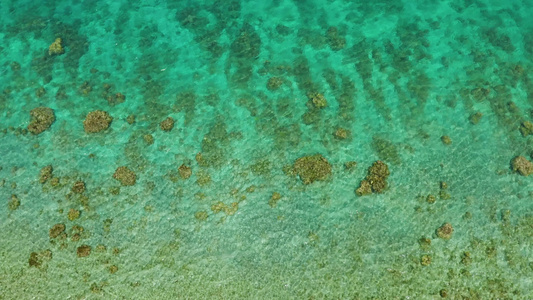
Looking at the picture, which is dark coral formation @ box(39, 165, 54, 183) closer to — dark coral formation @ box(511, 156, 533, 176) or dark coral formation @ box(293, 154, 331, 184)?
dark coral formation @ box(293, 154, 331, 184)

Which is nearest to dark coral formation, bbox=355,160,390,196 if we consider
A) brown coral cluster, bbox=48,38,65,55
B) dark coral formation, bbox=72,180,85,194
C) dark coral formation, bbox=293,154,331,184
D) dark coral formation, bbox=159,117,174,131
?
dark coral formation, bbox=293,154,331,184

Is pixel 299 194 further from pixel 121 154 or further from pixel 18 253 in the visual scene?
pixel 18 253

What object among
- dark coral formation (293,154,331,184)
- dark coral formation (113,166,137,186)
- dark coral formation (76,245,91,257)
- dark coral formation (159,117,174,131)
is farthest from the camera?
dark coral formation (159,117,174,131)

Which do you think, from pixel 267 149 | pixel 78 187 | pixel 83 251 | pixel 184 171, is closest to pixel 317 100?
pixel 267 149

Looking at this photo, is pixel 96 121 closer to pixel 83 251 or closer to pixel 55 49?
pixel 55 49

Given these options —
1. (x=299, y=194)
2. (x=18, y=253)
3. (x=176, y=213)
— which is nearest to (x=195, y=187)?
(x=176, y=213)
